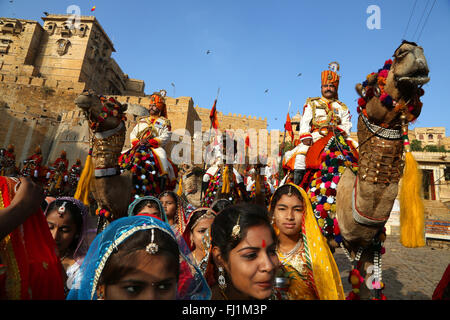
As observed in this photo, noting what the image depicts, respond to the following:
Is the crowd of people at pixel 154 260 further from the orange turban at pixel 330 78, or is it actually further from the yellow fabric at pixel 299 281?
the orange turban at pixel 330 78

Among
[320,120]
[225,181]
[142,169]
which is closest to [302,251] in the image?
[320,120]

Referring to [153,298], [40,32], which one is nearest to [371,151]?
[153,298]

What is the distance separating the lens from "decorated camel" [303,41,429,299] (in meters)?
2.14

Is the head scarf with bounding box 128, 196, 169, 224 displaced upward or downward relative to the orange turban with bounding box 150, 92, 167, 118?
downward

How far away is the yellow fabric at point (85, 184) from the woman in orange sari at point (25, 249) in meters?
1.62

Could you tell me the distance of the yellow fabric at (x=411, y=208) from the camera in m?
2.21

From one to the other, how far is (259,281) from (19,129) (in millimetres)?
38087

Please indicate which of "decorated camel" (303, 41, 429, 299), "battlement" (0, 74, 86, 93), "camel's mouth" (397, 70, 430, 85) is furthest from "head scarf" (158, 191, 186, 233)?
"battlement" (0, 74, 86, 93)

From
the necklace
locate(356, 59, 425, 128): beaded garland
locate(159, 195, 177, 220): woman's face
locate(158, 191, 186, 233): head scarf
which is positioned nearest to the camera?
locate(356, 59, 425, 128): beaded garland

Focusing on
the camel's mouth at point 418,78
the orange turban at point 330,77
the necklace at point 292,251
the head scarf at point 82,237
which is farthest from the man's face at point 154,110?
the camel's mouth at point 418,78

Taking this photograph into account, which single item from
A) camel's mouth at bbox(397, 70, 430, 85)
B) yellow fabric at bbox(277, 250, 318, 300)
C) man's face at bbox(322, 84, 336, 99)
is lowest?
yellow fabric at bbox(277, 250, 318, 300)

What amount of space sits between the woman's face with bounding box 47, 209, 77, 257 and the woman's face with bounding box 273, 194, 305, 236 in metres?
2.42

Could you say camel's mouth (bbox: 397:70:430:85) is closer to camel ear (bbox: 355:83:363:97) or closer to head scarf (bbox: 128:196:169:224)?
camel ear (bbox: 355:83:363:97)

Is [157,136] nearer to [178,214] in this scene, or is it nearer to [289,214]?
[178,214]
